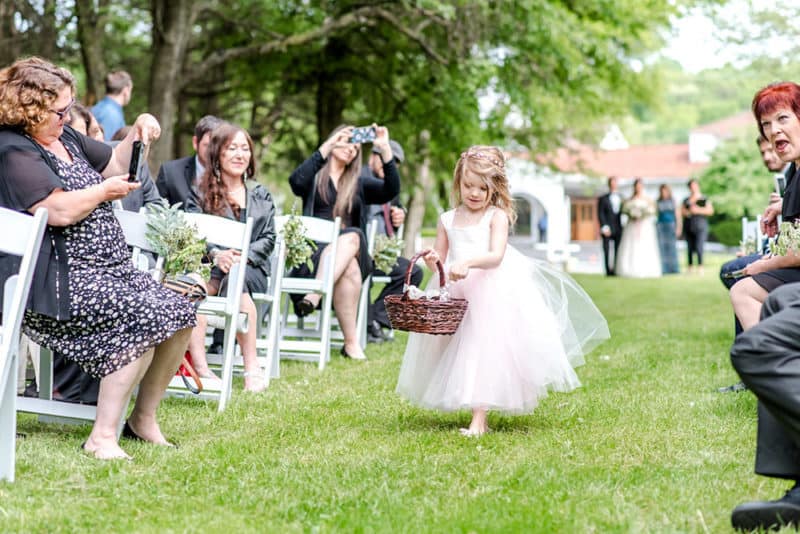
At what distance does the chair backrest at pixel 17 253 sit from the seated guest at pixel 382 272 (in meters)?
6.30

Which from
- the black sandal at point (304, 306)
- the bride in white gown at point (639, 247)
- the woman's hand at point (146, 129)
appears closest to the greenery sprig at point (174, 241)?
the woman's hand at point (146, 129)

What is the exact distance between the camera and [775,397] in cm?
365

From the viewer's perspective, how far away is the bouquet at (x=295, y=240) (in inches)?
340

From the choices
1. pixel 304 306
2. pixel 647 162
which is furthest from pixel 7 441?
pixel 647 162

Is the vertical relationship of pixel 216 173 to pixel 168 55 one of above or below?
below

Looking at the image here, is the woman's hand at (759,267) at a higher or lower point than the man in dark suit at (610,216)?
lower

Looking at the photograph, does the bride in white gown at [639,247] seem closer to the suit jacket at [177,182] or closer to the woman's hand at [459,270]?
the suit jacket at [177,182]

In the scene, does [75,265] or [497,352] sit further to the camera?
[497,352]

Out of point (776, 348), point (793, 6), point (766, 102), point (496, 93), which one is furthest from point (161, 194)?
point (793, 6)

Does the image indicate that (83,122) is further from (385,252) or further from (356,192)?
(385,252)

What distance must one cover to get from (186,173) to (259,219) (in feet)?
2.15

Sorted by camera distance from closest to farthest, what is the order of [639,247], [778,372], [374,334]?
[778,372]
[374,334]
[639,247]

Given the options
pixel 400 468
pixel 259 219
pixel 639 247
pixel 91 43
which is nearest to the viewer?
pixel 400 468

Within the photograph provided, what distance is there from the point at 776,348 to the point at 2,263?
333 cm
